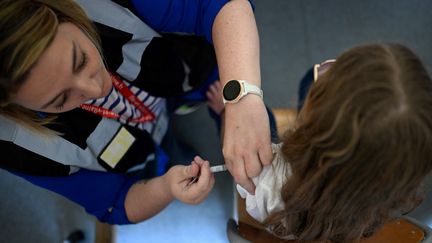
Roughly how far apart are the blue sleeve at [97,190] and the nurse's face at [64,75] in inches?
7.7

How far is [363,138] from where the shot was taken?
0.52 m

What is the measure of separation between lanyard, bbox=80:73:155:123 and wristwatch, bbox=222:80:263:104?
0.92 ft

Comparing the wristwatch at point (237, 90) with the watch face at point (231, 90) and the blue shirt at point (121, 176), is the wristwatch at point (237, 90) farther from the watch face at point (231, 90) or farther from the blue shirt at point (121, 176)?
the blue shirt at point (121, 176)

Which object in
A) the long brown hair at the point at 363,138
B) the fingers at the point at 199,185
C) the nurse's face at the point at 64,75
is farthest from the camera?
the fingers at the point at 199,185

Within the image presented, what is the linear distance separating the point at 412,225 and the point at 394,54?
37 centimetres

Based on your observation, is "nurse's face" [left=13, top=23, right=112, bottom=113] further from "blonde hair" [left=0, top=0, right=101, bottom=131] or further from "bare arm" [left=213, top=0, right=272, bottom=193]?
"bare arm" [left=213, top=0, right=272, bottom=193]

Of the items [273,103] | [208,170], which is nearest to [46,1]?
[208,170]

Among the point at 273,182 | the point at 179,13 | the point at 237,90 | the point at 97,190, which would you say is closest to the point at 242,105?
the point at 237,90

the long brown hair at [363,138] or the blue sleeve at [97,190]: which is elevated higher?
the long brown hair at [363,138]

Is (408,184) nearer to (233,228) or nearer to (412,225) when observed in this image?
(412,225)

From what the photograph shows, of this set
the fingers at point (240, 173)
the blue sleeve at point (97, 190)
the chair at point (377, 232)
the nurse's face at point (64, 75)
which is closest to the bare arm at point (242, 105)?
the fingers at point (240, 173)

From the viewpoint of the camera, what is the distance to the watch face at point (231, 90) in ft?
2.33

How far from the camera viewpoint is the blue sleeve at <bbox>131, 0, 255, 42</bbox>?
81cm

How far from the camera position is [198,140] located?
143 cm
